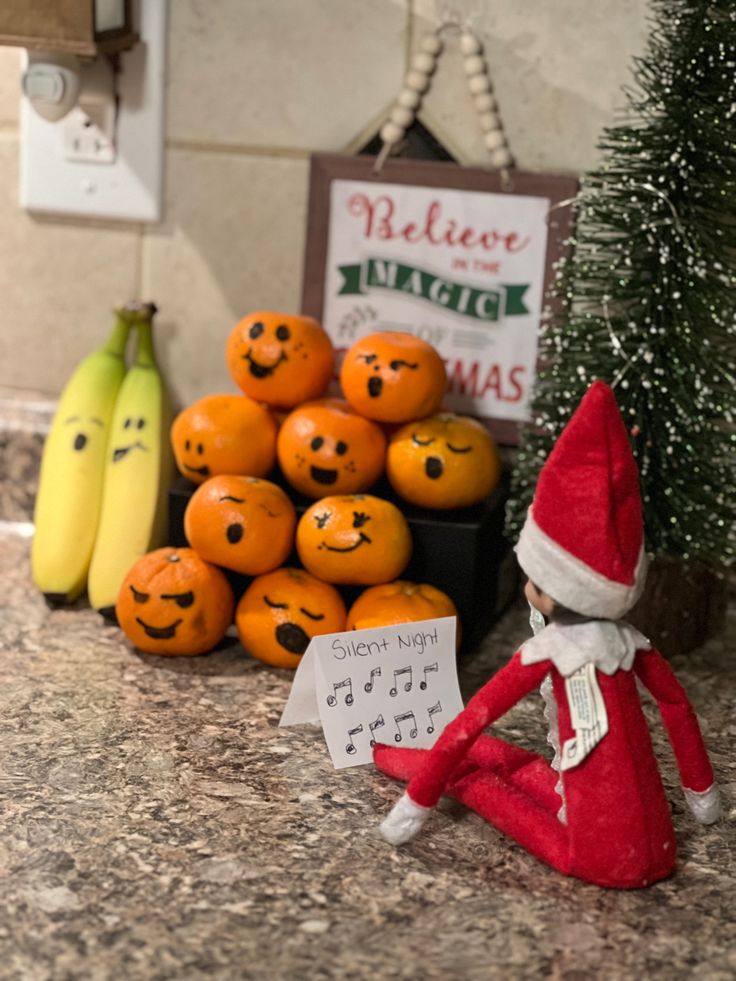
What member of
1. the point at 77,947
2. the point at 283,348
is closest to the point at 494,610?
the point at 283,348

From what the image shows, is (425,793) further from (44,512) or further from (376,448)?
(44,512)

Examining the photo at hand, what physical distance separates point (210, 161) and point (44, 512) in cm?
38

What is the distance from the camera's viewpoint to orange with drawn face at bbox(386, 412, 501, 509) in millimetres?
1076

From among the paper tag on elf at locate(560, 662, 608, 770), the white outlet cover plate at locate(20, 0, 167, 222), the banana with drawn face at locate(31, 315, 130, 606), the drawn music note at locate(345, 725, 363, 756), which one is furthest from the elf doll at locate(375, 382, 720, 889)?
the white outlet cover plate at locate(20, 0, 167, 222)

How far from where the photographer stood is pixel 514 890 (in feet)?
2.50

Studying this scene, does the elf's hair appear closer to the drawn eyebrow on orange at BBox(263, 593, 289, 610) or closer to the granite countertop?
the granite countertop

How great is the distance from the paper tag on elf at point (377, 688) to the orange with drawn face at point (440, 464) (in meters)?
0.16

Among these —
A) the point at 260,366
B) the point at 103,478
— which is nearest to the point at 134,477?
the point at 103,478

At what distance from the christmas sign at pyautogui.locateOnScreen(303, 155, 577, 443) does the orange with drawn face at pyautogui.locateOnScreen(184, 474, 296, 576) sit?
259 mm

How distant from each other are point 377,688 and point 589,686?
0.20m

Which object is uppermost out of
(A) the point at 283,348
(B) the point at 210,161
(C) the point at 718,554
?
(B) the point at 210,161

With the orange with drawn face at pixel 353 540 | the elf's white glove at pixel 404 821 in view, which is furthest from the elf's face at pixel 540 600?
the orange with drawn face at pixel 353 540

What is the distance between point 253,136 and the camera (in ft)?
4.09

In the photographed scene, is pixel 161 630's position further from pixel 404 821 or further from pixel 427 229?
pixel 427 229
